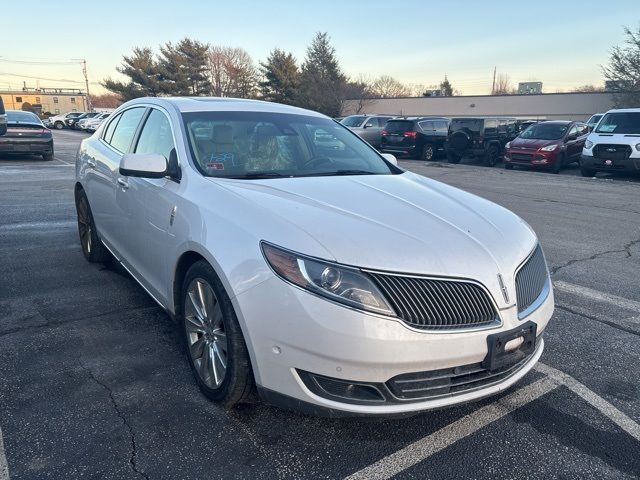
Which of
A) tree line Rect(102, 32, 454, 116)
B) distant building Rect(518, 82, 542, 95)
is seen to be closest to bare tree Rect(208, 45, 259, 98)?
tree line Rect(102, 32, 454, 116)

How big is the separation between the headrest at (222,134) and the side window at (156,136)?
0.29 meters

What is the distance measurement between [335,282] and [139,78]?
2244 inches

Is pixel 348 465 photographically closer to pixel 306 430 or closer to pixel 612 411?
pixel 306 430

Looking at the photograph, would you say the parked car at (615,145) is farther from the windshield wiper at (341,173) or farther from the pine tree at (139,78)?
the pine tree at (139,78)

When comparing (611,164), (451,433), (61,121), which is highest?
(61,121)

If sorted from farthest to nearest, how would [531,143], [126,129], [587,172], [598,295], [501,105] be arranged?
[501,105], [531,143], [587,172], [598,295], [126,129]

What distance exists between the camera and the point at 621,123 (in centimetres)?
1421

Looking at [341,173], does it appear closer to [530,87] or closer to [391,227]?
[391,227]

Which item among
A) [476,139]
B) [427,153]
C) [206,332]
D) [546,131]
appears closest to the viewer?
[206,332]

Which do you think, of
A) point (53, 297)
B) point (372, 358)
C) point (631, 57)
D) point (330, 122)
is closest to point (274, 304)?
point (372, 358)

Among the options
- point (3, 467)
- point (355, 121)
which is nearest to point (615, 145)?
point (355, 121)

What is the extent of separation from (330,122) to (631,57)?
35.4 meters

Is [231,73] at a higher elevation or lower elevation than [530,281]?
higher

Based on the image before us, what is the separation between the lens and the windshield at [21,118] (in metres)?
15.8
